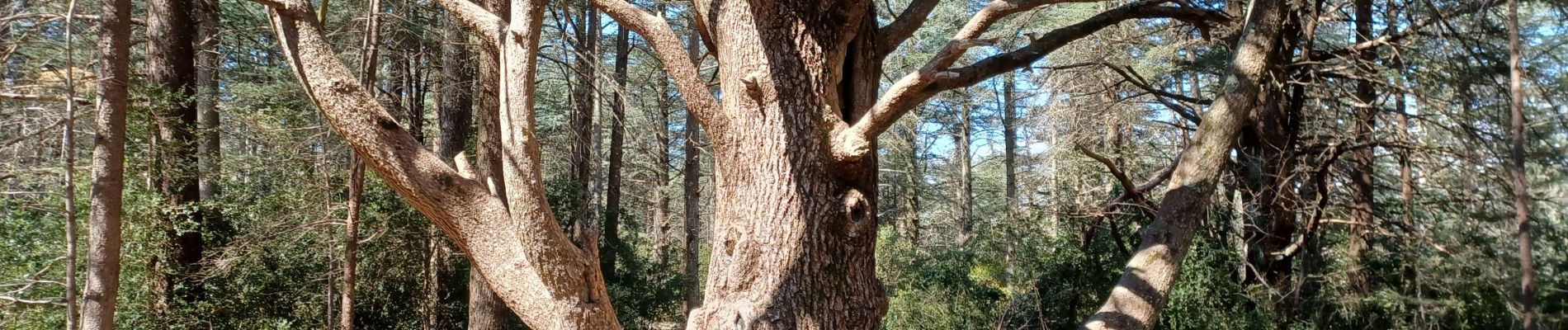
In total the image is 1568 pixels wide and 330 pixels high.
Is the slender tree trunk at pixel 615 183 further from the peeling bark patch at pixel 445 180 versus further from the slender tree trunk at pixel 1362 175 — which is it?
the peeling bark patch at pixel 445 180

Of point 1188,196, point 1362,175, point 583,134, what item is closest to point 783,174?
point 1188,196

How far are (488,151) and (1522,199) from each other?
6292mm

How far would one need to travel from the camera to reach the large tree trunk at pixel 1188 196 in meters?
4.16

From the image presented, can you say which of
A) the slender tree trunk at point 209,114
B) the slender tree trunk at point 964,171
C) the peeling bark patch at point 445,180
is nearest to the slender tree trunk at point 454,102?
the slender tree trunk at point 209,114

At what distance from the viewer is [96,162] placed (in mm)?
4598

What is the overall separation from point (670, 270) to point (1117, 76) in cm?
642

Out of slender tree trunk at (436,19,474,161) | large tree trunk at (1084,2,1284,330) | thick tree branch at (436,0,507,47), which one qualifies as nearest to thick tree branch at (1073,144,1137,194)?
large tree trunk at (1084,2,1284,330)

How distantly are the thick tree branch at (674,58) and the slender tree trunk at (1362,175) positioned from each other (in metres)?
4.50

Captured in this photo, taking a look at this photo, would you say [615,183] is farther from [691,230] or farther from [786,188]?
[786,188]

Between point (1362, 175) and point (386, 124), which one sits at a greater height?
point (386, 124)

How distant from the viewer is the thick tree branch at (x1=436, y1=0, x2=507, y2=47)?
9.71ft

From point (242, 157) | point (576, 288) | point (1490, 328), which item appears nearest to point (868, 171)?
point (576, 288)

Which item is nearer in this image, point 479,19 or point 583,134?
point 479,19

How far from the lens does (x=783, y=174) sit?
3230 mm
